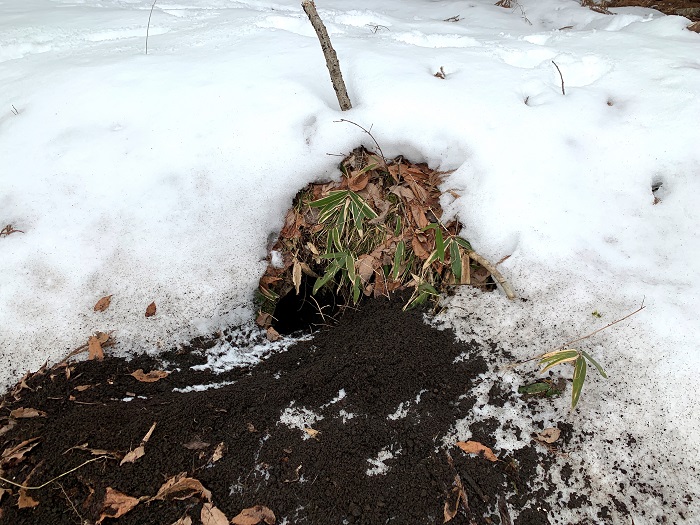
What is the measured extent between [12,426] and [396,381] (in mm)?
1436

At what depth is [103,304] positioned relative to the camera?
2201 mm

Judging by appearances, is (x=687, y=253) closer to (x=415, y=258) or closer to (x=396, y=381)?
(x=415, y=258)

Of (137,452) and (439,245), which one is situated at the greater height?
(439,245)

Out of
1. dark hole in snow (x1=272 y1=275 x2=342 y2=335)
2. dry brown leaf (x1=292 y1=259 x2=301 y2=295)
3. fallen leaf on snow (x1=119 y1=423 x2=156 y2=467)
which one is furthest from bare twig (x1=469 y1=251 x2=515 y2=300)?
fallen leaf on snow (x1=119 y1=423 x2=156 y2=467)

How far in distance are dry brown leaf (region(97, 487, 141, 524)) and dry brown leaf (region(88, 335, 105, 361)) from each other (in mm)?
652

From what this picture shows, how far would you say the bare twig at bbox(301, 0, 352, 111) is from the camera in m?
2.27

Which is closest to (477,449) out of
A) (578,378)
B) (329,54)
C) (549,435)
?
(549,435)

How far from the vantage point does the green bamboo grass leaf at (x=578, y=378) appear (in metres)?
1.67

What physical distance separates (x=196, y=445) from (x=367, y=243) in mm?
1269

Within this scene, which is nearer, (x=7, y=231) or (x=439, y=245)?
(x=439, y=245)

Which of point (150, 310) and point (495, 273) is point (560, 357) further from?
point (150, 310)

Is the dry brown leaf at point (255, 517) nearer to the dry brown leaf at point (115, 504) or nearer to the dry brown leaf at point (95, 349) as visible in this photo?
the dry brown leaf at point (115, 504)

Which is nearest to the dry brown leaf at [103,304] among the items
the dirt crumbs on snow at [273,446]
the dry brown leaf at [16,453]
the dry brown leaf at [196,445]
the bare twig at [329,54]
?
the dirt crumbs on snow at [273,446]

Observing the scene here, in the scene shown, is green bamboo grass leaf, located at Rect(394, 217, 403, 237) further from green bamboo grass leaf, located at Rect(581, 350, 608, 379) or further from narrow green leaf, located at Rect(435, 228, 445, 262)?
green bamboo grass leaf, located at Rect(581, 350, 608, 379)
